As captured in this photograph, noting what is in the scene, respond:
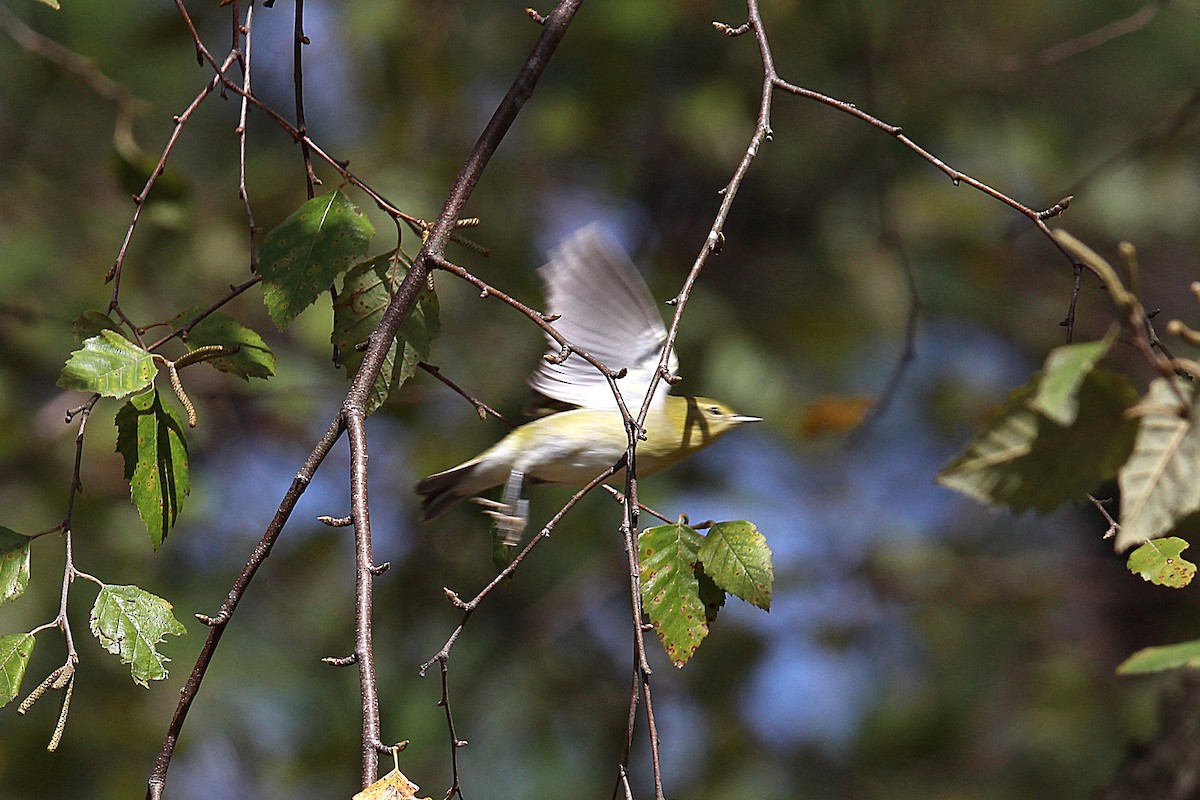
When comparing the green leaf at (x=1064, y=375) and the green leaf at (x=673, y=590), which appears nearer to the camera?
the green leaf at (x=1064, y=375)

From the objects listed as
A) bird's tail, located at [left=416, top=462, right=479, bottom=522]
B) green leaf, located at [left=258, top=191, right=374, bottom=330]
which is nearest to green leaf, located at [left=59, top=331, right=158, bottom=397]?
green leaf, located at [left=258, top=191, right=374, bottom=330]

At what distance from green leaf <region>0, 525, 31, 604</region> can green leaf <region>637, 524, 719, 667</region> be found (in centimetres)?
58

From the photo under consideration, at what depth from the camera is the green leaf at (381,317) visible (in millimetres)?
1218

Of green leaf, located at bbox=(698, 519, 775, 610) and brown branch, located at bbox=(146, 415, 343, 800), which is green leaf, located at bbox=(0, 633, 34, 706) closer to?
brown branch, located at bbox=(146, 415, 343, 800)

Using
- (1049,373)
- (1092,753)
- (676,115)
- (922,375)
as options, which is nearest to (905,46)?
(676,115)

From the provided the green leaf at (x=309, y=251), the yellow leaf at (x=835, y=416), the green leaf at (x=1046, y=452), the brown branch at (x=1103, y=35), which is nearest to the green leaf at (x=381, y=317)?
the green leaf at (x=309, y=251)

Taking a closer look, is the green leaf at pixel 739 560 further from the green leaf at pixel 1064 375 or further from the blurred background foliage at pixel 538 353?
the blurred background foliage at pixel 538 353

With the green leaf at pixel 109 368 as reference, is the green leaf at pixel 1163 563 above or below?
above

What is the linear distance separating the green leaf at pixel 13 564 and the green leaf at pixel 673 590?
0.58 meters

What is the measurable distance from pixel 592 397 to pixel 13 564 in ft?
2.49

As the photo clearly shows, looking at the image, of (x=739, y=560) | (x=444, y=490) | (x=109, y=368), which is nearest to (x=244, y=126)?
(x=109, y=368)

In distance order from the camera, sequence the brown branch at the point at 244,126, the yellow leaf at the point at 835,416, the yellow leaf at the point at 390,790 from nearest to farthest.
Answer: the yellow leaf at the point at 390,790
the brown branch at the point at 244,126
the yellow leaf at the point at 835,416

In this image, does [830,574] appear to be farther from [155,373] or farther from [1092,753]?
[155,373]

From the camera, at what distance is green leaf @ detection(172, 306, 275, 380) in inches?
45.6
